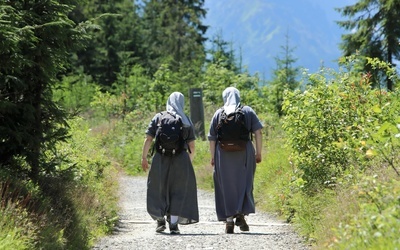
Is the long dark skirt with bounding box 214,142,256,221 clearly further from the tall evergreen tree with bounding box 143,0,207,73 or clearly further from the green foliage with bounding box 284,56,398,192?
the tall evergreen tree with bounding box 143,0,207,73

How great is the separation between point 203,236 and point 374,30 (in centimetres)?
2601

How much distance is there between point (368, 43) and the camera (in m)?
34.0

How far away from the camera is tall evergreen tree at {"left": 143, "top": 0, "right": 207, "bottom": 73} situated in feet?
164

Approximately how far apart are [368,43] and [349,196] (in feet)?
89.0

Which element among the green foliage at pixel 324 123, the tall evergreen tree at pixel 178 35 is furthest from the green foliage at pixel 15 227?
the tall evergreen tree at pixel 178 35

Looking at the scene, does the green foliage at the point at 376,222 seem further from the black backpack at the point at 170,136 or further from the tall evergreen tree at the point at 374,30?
the tall evergreen tree at the point at 374,30

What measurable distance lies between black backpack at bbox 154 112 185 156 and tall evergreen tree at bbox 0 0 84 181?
1.51 m

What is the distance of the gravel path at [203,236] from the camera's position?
9.23 m

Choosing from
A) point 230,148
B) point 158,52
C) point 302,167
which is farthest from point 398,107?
point 158,52

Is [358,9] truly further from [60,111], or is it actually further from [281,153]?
[60,111]

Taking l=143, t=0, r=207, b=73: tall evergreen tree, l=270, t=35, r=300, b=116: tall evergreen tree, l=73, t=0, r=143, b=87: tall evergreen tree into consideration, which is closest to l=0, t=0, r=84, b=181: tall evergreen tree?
l=270, t=35, r=300, b=116: tall evergreen tree

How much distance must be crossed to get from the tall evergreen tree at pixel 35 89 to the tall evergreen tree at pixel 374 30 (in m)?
24.0

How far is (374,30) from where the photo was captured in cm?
3438

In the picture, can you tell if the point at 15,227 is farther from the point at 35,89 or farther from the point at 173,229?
the point at 173,229
